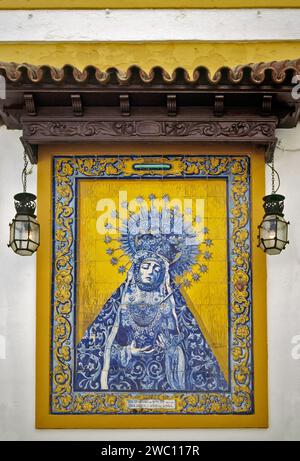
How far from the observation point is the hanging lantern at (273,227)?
21.1 feet

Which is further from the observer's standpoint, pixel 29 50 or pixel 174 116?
pixel 29 50

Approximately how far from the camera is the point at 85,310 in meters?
6.75

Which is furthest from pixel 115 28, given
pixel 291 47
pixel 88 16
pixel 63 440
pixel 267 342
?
pixel 63 440

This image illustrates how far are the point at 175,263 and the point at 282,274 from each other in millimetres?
890

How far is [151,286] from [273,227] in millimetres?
1127

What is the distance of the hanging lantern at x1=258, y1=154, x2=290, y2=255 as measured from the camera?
6426 millimetres

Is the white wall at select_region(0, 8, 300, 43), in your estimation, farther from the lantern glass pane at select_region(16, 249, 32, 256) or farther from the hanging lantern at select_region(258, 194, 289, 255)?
the lantern glass pane at select_region(16, 249, 32, 256)

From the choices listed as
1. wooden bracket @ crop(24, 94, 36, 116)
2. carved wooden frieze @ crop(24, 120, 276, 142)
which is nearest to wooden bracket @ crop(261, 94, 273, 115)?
carved wooden frieze @ crop(24, 120, 276, 142)

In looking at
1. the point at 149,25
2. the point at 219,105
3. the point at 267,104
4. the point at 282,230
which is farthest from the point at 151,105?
the point at 149,25

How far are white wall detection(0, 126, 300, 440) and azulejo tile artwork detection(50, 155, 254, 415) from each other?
0.60 ft

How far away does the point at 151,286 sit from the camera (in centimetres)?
677

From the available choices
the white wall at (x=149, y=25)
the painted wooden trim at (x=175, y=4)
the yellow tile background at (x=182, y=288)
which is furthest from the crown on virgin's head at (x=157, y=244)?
the painted wooden trim at (x=175, y=4)

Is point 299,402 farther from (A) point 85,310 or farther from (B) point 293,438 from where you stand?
(A) point 85,310

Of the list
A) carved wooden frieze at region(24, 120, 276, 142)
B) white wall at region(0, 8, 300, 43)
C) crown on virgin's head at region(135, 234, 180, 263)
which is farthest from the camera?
white wall at region(0, 8, 300, 43)
